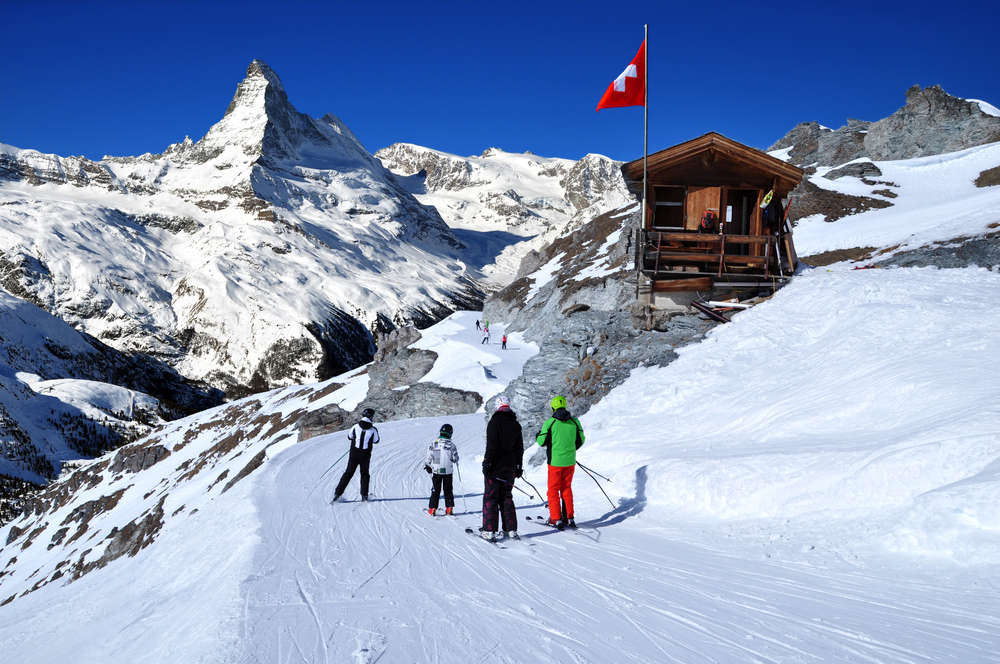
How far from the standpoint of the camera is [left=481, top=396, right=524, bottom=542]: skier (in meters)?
7.34

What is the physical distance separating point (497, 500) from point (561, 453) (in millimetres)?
1039

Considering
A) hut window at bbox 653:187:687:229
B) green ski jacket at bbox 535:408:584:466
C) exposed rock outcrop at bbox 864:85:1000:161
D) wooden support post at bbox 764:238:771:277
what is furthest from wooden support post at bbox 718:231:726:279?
exposed rock outcrop at bbox 864:85:1000:161

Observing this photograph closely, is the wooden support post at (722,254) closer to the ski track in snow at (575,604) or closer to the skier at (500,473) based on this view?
the ski track in snow at (575,604)

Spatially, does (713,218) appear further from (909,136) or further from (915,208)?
(909,136)

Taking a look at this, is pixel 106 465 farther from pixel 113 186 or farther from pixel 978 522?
pixel 113 186

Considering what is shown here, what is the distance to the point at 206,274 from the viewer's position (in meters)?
136

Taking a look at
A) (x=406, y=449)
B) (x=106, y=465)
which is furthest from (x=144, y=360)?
(x=406, y=449)

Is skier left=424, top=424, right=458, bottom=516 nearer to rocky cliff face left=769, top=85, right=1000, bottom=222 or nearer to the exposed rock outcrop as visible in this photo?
rocky cliff face left=769, top=85, right=1000, bottom=222

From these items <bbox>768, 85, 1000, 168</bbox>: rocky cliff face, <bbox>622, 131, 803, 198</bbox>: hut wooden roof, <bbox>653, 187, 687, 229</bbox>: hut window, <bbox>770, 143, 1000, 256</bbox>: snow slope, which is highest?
<bbox>768, 85, 1000, 168</bbox>: rocky cliff face

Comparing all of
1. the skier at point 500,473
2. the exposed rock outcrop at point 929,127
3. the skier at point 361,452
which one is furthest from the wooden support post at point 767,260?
the exposed rock outcrop at point 929,127

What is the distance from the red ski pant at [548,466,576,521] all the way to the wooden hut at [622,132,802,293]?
421 inches

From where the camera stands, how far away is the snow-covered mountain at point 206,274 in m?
120

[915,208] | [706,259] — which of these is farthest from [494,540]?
[915,208]

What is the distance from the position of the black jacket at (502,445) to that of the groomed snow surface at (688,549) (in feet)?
3.32
